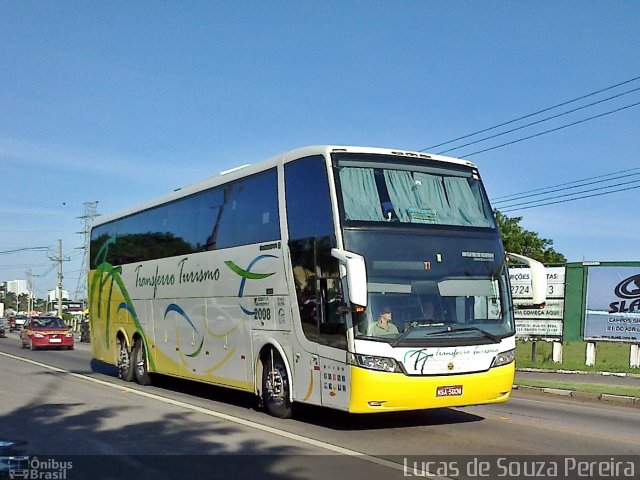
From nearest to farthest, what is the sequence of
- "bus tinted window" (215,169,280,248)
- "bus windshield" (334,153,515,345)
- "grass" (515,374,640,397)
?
"bus windshield" (334,153,515,345) → "bus tinted window" (215,169,280,248) → "grass" (515,374,640,397)

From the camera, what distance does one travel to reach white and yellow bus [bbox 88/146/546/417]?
10.2 metres

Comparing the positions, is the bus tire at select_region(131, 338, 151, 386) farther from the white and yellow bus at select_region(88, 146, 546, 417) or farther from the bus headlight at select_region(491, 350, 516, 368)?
the bus headlight at select_region(491, 350, 516, 368)

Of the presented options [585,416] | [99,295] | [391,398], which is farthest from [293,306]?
[99,295]

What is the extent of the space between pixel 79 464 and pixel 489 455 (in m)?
4.56

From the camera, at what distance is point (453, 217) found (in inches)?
446

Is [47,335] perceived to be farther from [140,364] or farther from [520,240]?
[520,240]

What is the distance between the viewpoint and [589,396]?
1666 centimetres

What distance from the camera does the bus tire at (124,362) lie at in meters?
19.0

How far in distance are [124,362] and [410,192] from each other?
1067 centimetres

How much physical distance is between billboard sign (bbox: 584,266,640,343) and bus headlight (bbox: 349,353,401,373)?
16.6m

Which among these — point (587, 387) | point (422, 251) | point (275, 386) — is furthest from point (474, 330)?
point (587, 387)

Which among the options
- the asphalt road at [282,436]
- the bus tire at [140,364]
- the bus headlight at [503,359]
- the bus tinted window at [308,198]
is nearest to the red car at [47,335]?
the bus tire at [140,364]

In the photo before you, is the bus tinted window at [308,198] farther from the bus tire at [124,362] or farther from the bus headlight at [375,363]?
the bus tire at [124,362]

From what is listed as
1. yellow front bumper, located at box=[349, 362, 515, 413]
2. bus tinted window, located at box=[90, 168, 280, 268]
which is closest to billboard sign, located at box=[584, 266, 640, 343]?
bus tinted window, located at box=[90, 168, 280, 268]
